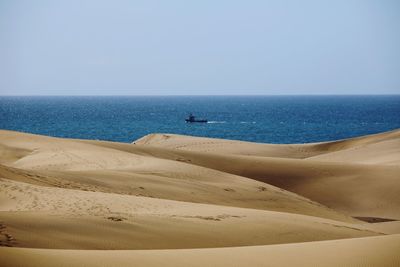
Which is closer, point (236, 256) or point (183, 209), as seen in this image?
point (236, 256)

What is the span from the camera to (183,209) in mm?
14055

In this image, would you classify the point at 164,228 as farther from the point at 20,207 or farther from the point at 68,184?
the point at 68,184

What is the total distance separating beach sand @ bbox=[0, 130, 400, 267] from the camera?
872 centimetres

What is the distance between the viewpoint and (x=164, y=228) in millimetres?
11102

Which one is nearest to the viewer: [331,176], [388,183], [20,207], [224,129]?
[20,207]

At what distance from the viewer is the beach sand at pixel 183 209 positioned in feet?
28.6

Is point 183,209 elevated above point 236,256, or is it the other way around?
point 236,256

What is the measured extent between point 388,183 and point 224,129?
6032 centimetres

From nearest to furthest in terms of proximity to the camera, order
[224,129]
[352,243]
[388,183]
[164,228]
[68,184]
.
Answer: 1. [352,243]
2. [164,228]
3. [68,184]
4. [388,183]
5. [224,129]

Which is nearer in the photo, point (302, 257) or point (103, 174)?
point (302, 257)

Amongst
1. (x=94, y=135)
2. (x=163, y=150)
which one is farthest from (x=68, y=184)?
(x=94, y=135)

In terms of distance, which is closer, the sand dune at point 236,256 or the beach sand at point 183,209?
the sand dune at point 236,256

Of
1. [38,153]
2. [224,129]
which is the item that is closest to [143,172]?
[38,153]

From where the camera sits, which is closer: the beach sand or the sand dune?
the sand dune
